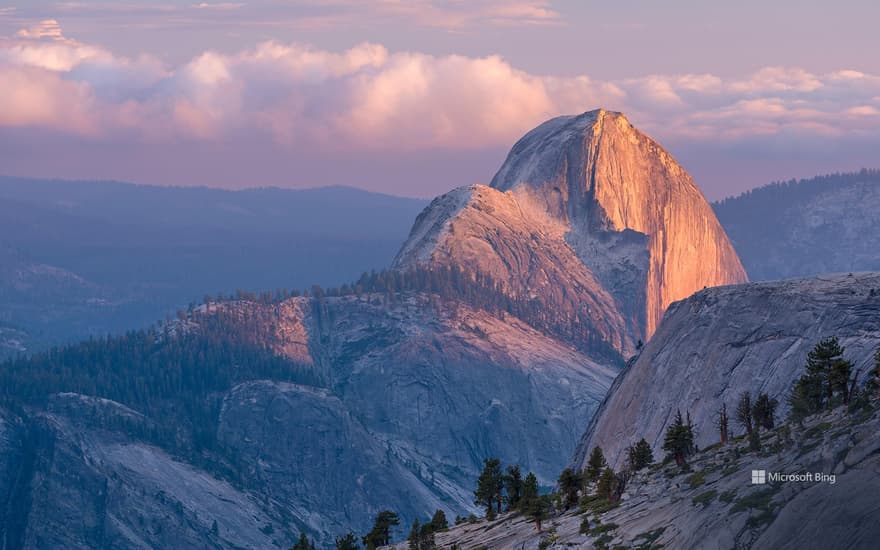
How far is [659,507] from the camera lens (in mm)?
124500

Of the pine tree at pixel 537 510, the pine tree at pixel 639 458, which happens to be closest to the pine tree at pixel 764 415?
the pine tree at pixel 639 458

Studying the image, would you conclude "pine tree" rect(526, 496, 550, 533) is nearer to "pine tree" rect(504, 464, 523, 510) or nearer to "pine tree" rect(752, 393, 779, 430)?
"pine tree" rect(504, 464, 523, 510)

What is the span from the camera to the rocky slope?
103 metres

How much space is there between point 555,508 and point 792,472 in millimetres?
41273

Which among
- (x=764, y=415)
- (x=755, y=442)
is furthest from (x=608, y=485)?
(x=755, y=442)

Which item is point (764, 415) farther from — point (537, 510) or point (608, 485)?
point (537, 510)

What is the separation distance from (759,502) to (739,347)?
254 feet

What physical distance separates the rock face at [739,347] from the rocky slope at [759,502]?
121 feet

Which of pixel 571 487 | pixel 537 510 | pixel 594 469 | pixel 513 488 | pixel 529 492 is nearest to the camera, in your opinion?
pixel 537 510

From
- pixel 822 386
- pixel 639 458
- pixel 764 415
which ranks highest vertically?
pixel 822 386

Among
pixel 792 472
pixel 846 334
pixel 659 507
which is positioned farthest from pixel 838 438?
pixel 846 334

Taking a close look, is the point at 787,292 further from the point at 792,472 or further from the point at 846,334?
the point at 792,472

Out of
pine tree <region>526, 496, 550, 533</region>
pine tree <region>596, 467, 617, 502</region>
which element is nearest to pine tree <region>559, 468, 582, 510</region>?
pine tree <region>526, 496, 550, 533</region>

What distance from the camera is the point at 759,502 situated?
110m
